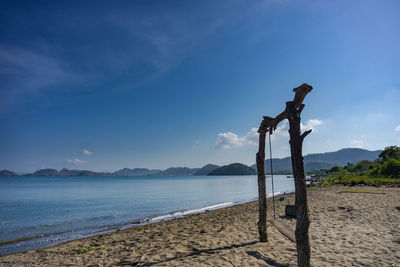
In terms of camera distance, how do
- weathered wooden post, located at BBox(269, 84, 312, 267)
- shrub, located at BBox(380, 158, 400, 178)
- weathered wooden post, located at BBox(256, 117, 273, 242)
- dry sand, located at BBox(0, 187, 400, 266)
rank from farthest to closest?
shrub, located at BBox(380, 158, 400, 178)
weathered wooden post, located at BBox(256, 117, 273, 242)
dry sand, located at BBox(0, 187, 400, 266)
weathered wooden post, located at BBox(269, 84, 312, 267)

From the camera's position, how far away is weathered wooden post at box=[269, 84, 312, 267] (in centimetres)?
421

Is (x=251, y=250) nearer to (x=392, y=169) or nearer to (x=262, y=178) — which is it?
(x=262, y=178)

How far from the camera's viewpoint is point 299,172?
4.25 meters

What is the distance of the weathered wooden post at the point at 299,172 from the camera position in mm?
4214

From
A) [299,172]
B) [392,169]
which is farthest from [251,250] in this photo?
[392,169]

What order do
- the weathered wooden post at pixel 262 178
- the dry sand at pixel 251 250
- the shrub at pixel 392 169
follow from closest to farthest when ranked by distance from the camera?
the dry sand at pixel 251 250, the weathered wooden post at pixel 262 178, the shrub at pixel 392 169

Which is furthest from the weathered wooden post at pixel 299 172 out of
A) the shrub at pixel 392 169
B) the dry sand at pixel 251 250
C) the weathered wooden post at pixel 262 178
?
the shrub at pixel 392 169

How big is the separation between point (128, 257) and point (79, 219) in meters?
13.0

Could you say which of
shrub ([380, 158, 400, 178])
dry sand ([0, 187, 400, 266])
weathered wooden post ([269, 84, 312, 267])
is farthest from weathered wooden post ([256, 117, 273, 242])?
shrub ([380, 158, 400, 178])

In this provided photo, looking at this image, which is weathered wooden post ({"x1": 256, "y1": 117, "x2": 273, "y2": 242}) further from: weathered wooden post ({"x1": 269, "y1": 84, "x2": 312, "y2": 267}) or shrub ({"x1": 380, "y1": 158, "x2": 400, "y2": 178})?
shrub ({"x1": 380, "y1": 158, "x2": 400, "y2": 178})

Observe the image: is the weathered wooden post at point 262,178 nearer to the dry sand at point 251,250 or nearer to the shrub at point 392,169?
the dry sand at point 251,250

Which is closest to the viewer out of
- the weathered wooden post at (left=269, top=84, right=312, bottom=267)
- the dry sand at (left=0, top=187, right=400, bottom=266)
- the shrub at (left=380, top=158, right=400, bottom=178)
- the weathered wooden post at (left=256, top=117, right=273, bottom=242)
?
the weathered wooden post at (left=269, top=84, right=312, bottom=267)

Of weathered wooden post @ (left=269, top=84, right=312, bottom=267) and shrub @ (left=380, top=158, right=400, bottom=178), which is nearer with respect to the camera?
weathered wooden post @ (left=269, top=84, right=312, bottom=267)

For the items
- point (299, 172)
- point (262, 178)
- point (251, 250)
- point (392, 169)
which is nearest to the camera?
point (299, 172)
